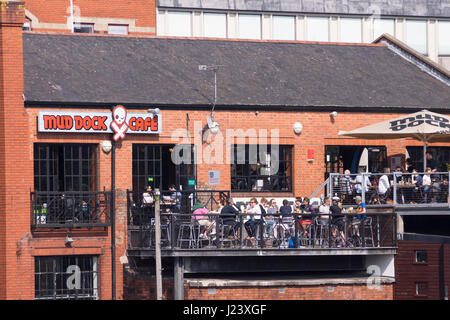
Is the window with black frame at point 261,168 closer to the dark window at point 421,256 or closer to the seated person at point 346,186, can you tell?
the seated person at point 346,186

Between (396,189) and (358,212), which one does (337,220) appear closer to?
(358,212)

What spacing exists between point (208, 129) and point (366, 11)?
22.0 m

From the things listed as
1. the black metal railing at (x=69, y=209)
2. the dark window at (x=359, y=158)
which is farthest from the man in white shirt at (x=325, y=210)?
the black metal railing at (x=69, y=209)

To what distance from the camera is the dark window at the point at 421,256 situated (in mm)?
26391

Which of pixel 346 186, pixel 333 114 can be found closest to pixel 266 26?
pixel 333 114

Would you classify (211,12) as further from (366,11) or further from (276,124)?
(276,124)

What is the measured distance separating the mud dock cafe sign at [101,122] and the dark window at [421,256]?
334 inches

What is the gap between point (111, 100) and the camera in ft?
98.8

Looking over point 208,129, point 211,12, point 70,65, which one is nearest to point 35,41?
point 70,65

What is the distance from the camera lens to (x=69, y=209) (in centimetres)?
2923

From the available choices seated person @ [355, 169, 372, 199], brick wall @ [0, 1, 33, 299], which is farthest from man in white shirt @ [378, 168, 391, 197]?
brick wall @ [0, 1, 33, 299]

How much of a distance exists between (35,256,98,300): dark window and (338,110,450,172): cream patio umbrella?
27.8 feet

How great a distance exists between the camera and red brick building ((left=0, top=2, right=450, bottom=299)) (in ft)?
92.9

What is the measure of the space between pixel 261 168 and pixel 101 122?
5.23 m
